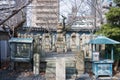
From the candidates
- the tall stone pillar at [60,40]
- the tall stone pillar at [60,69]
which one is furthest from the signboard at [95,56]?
the tall stone pillar at [60,40]

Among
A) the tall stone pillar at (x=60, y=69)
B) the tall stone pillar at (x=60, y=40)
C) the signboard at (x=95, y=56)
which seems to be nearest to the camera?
the tall stone pillar at (x=60, y=69)

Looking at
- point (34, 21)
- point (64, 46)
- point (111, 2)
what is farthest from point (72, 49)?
point (34, 21)

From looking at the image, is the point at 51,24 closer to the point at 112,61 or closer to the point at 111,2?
the point at 111,2

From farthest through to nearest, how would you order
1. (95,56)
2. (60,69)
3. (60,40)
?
1. (60,40)
2. (95,56)
3. (60,69)

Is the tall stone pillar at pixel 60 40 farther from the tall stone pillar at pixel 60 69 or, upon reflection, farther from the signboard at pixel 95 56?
the tall stone pillar at pixel 60 69

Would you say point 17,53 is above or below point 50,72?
above

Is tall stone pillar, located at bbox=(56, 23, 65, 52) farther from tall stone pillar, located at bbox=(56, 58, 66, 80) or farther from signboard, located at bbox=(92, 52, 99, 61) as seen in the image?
tall stone pillar, located at bbox=(56, 58, 66, 80)

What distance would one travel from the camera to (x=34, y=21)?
2773 cm

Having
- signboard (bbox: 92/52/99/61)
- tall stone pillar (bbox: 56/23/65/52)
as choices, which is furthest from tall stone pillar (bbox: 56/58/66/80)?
Answer: tall stone pillar (bbox: 56/23/65/52)

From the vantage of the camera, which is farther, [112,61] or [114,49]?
[114,49]

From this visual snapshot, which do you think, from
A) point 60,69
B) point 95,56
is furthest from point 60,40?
point 60,69

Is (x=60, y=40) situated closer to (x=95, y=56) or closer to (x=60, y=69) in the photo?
(x=95, y=56)

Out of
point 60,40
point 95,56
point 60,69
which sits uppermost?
point 60,40

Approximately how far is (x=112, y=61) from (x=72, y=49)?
734 centimetres
